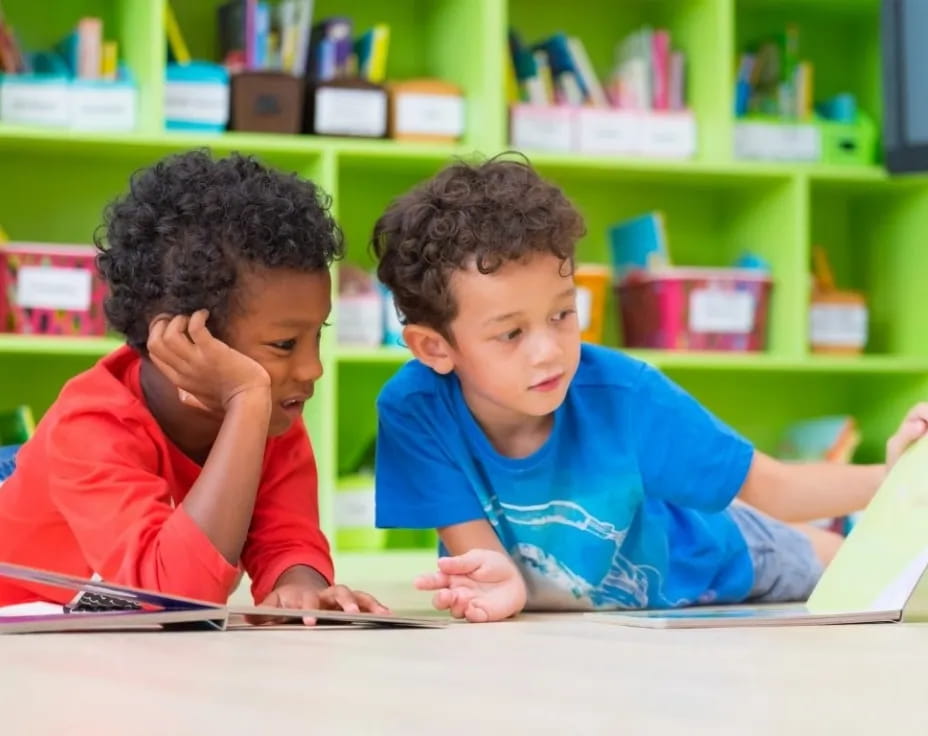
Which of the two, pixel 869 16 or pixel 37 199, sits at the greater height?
pixel 869 16

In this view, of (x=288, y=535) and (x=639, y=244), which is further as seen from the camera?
(x=639, y=244)

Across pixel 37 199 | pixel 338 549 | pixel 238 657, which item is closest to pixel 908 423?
pixel 238 657

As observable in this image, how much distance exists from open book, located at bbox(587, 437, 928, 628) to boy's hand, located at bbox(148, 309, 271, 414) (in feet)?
1.16

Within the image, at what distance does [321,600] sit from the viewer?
114 centimetres

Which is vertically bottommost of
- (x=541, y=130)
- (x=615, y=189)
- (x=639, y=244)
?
(x=639, y=244)

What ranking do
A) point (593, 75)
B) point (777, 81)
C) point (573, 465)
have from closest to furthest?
point (573, 465) → point (593, 75) → point (777, 81)

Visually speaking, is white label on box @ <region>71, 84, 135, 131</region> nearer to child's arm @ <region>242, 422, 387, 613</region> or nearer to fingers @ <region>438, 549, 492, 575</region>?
child's arm @ <region>242, 422, 387, 613</region>

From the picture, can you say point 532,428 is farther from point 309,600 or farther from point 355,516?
point 355,516

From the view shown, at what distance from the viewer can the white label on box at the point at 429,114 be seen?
2740 mm

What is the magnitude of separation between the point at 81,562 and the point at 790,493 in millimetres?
732

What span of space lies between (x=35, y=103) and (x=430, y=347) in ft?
4.66

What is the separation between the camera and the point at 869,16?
3.22 m

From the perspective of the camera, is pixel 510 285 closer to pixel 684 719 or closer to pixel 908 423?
pixel 908 423

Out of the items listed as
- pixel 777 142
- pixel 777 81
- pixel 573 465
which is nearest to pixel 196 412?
pixel 573 465
